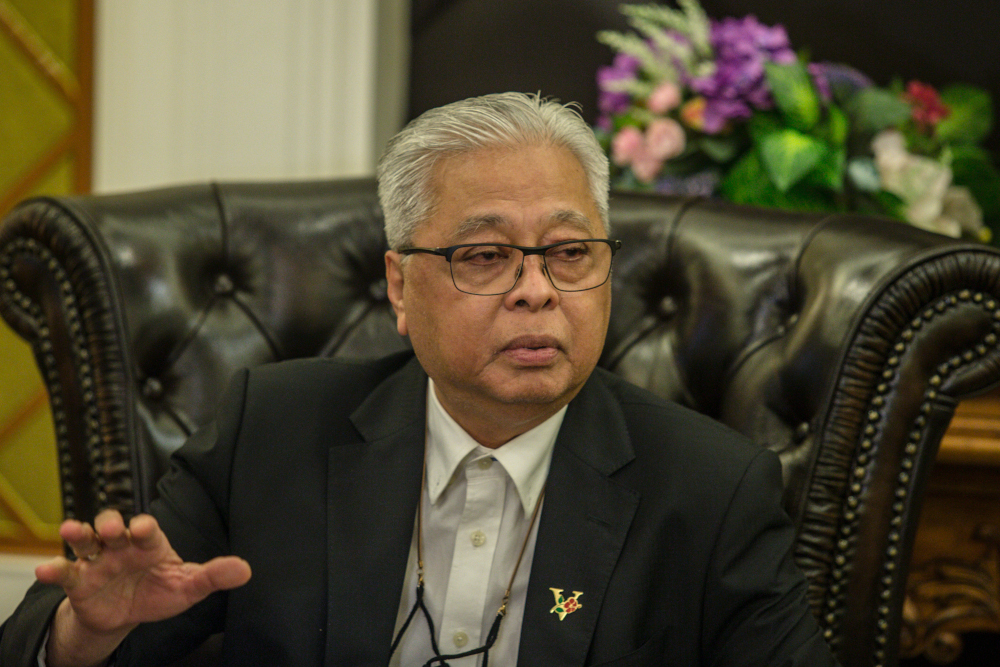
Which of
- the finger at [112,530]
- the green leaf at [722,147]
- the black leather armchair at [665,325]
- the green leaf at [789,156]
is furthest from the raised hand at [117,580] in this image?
the green leaf at [722,147]

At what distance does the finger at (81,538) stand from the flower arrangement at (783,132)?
1489 mm

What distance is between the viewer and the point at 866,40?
8.82 feet

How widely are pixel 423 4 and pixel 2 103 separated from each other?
1.28 metres

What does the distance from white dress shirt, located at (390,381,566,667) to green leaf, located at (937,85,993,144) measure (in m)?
1.50

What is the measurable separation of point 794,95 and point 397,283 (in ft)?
3.52

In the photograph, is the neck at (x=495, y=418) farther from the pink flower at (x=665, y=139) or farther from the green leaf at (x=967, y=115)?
the green leaf at (x=967, y=115)

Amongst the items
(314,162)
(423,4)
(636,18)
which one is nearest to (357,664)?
(314,162)

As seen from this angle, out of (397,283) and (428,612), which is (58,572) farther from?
(397,283)

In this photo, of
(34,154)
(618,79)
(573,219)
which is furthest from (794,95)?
(34,154)

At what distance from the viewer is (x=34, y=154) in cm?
288

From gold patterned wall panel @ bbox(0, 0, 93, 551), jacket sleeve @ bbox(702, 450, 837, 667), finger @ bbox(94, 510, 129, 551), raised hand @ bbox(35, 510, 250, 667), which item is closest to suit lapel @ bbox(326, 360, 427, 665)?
raised hand @ bbox(35, 510, 250, 667)

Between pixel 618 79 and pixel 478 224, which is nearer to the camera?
pixel 478 224

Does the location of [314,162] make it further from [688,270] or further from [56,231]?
[688,270]

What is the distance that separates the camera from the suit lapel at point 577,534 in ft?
4.49
